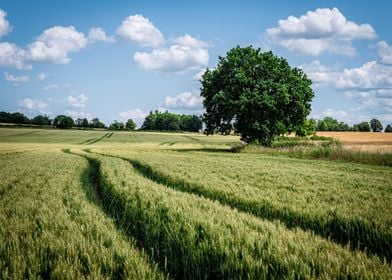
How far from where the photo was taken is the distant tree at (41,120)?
165 m

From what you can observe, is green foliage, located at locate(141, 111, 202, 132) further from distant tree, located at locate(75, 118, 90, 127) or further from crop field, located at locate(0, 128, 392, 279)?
crop field, located at locate(0, 128, 392, 279)

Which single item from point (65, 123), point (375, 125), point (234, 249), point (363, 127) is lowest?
point (234, 249)

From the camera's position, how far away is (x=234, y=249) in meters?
4.65

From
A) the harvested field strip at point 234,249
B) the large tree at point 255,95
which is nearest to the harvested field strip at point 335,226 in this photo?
the harvested field strip at point 234,249

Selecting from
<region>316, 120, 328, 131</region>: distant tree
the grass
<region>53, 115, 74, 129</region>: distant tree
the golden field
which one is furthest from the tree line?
the grass

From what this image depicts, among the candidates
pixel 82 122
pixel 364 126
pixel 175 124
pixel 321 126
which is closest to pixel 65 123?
pixel 82 122

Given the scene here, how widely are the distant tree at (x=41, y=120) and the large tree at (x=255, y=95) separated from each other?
14658 cm

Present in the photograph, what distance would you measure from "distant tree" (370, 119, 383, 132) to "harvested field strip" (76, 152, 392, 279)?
16770cm

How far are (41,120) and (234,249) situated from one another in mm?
184669

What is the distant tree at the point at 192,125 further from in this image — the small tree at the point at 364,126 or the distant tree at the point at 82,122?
the small tree at the point at 364,126

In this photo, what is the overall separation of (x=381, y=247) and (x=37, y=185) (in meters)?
11.4

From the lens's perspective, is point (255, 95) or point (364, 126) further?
point (364, 126)

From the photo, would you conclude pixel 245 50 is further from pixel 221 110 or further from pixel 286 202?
pixel 286 202

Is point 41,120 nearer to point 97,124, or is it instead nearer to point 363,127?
point 97,124
